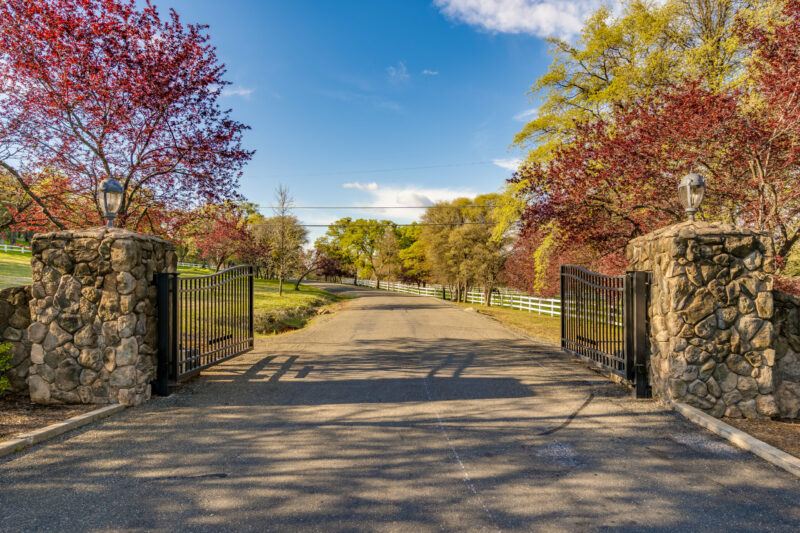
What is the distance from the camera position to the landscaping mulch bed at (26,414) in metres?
3.85

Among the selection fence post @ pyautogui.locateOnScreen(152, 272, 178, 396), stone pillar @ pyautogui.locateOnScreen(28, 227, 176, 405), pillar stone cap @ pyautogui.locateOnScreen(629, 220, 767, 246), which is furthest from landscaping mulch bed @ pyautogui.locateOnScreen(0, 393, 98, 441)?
pillar stone cap @ pyautogui.locateOnScreen(629, 220, 767, 246)

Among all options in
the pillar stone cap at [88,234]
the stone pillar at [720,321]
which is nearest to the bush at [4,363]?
the pillar stone cap at [88,234]

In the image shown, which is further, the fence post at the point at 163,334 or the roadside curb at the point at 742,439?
the fence post at the point at 163,334

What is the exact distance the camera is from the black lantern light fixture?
16.2 feet

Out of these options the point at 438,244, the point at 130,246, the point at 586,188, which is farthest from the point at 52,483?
the point at 438,244

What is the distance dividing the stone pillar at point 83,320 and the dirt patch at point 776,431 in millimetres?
6959

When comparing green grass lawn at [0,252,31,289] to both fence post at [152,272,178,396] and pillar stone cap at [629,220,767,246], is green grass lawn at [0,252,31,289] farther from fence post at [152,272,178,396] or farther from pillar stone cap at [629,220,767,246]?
pillar stone cap at [629,220,767,246]

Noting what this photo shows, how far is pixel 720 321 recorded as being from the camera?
4.55 m

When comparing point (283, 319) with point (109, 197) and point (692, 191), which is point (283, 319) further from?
point (692, 191)

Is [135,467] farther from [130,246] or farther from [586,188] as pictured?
[586,188]

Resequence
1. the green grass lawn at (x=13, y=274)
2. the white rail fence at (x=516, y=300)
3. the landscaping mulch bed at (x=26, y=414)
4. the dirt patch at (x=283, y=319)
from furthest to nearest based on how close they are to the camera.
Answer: the white rail fence at (x=516, y=300) → the green grass lawn at (x=13, y=274) → the dirt patch at (x=283, y=319) → the landscaping mulch bed at (x=26, y=414)

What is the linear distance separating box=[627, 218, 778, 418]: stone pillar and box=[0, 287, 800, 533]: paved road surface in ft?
2.11

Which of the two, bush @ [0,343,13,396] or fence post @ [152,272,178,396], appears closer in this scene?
bush @ [0,343,13,396]

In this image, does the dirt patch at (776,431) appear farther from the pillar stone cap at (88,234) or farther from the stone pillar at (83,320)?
the pillar stone cap at (88,234)
